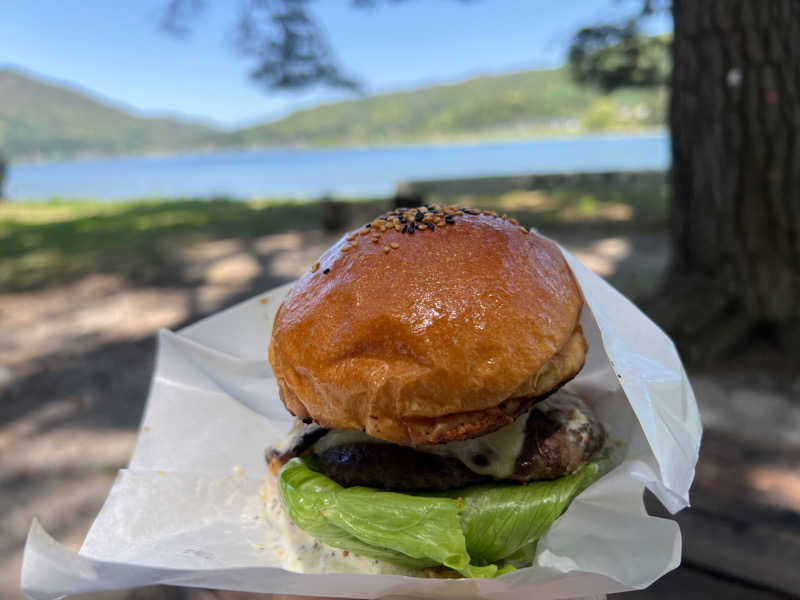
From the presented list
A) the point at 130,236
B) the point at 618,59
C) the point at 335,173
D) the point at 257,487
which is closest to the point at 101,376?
the point at 257,487

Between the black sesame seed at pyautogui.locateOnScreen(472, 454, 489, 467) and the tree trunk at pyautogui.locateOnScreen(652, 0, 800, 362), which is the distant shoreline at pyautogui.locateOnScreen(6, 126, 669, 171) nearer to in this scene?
the tree trunk at pyautogui.locateOnScreen(652, 0, 800, 362)

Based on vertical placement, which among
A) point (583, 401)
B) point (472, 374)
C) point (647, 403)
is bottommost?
point (583, 401)

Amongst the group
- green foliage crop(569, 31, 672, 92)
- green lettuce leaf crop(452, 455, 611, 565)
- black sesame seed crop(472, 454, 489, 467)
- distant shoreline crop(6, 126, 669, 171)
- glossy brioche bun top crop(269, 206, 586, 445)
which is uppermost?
green foliage crop(569, 31, 672, 92)

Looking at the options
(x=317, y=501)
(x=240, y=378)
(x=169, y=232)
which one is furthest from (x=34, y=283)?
(x=317, y=501)

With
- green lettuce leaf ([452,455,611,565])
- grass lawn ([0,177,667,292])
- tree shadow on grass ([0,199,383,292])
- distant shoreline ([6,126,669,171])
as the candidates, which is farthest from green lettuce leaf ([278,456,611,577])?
distant shoreline ([6,126,669,171])

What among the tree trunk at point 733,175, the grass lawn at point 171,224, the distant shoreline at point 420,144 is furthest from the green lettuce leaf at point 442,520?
the distant shoreline at point 420,144

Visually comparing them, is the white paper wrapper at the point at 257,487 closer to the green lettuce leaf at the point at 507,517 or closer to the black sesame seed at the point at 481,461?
the green lettuce leaf at the point at 507,517

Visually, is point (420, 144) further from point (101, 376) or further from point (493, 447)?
point (493, 447)

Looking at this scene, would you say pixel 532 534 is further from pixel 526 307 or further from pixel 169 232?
pixel 169 232
